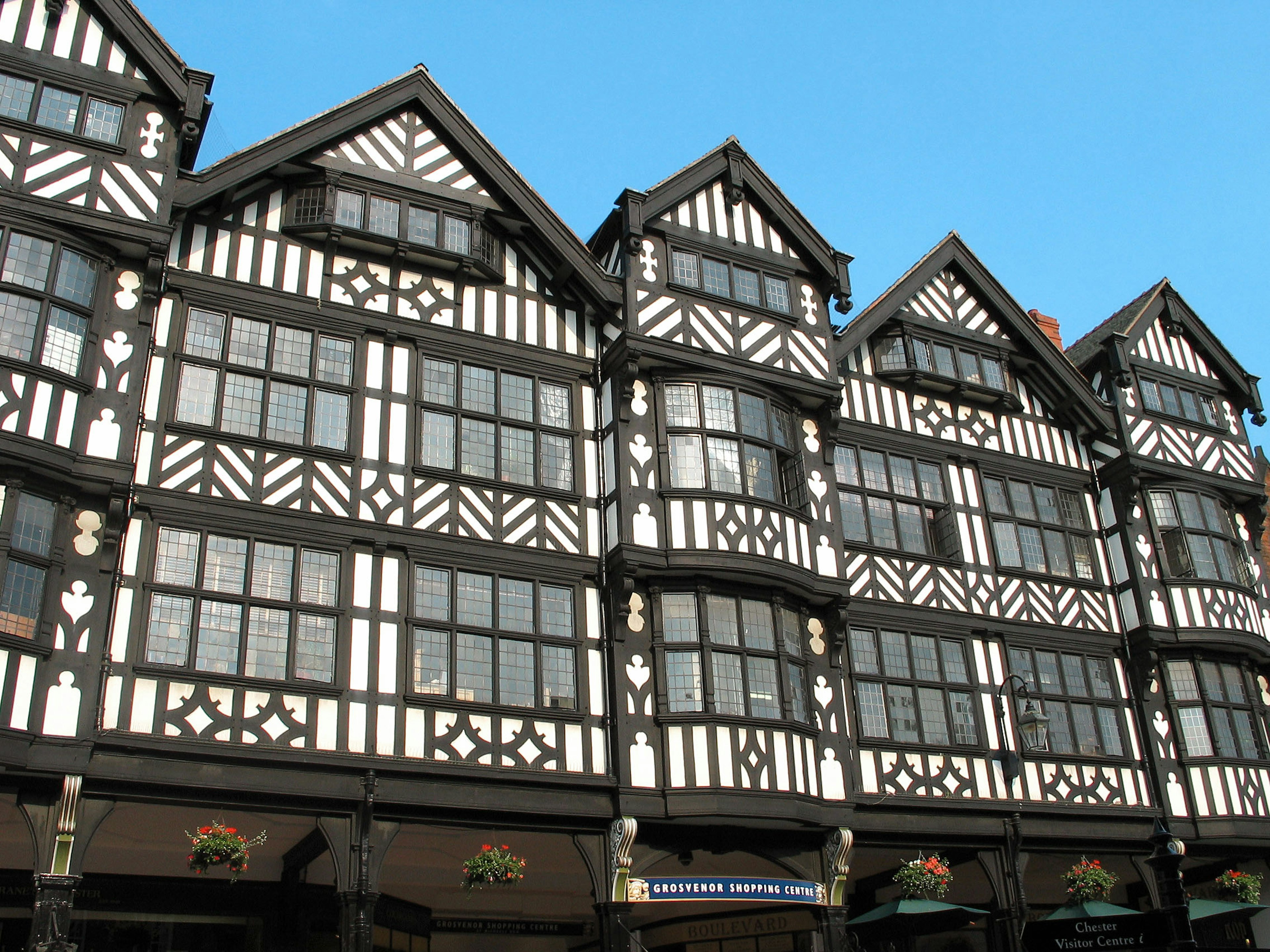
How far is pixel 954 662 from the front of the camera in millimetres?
20453

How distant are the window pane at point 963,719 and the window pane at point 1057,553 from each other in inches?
136

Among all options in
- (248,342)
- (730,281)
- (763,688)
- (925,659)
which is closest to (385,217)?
(248,342)

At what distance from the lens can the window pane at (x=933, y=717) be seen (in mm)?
19578

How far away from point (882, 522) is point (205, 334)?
1113cm

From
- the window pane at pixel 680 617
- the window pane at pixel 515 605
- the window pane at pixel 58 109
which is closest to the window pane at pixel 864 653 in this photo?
the window pane at pixel 680 617

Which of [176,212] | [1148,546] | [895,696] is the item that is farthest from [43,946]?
[1148,546]

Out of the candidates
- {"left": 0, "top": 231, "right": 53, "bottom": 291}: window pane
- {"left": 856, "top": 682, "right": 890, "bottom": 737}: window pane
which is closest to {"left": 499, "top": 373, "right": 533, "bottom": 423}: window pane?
{"left": 0, "top": 231, "right": 53, "bottom": 291}: window pane

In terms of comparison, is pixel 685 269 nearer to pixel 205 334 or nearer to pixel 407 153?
pixel 407 153

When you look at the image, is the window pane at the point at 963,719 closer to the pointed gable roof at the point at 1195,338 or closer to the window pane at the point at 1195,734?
the window pane at the point at 1195,734

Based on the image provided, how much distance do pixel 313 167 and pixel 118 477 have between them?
5697 mm

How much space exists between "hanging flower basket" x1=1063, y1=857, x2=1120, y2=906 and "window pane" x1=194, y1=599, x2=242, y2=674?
12938 millimetres

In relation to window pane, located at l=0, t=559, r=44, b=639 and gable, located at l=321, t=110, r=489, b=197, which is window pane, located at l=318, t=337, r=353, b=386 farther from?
window pane, located at l=0, t=559, r=44, b=639

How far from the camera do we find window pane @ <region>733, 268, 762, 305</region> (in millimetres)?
20359

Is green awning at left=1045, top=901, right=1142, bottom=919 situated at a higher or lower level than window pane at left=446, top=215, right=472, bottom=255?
lower
